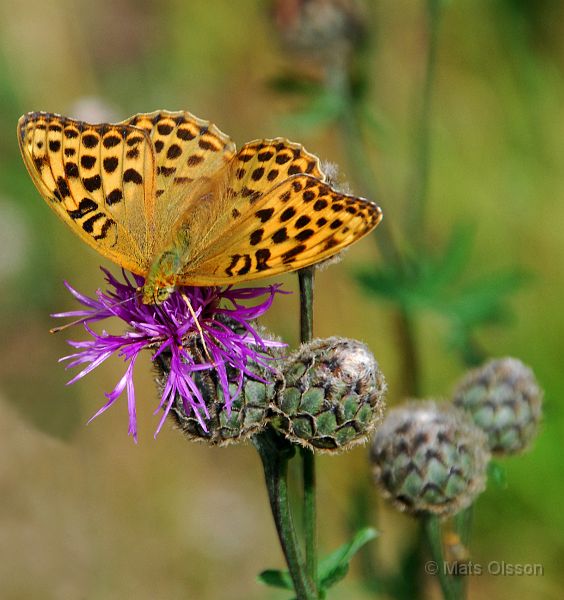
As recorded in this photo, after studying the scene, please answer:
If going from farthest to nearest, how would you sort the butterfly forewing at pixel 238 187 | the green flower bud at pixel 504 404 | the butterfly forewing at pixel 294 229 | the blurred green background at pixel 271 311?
the blurred green background at pixel 271 311 < the green flower bud at pixel 504 404 < the butterfly forewing at pixel 238 187 < the butterfly forewing at pixel 294 229

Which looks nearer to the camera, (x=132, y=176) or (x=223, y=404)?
(x=223, y=404)

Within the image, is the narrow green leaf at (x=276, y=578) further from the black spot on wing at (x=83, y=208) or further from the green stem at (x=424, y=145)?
the green stem at (x=424, y=145)

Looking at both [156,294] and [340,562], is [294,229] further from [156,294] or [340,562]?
[340,562]

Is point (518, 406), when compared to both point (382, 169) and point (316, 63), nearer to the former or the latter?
point (316, 63)

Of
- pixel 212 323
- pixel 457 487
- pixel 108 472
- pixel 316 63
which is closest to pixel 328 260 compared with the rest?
pixel 212 323

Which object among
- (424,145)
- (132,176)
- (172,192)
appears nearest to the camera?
(132,176)

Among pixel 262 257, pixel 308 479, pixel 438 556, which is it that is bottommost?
pixel 438 556

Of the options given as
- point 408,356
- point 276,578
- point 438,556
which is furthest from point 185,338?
point 408,356

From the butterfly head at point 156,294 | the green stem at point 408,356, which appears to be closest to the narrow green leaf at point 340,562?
the butterfly head at point 156,294
